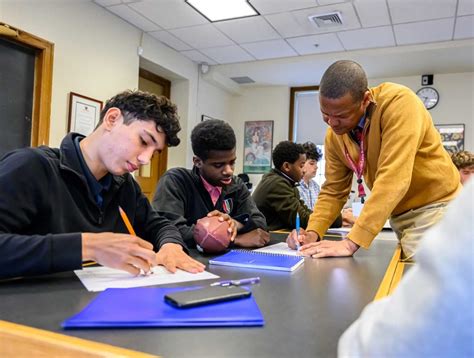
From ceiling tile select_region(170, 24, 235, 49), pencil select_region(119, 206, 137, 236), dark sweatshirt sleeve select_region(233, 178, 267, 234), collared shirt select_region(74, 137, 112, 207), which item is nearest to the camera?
collared shirt select_region(74, 137, 112, 207)

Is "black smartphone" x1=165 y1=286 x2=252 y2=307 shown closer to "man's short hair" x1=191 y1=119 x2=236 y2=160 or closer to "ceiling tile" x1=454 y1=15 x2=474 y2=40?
"man's short hair" x1=191 y1=119 x2=236 y2=160

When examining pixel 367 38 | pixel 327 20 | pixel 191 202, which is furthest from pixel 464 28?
pixel 191 202

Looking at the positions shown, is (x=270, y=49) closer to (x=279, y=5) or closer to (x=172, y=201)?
(x=279, y=5)

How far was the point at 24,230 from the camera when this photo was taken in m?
0.98

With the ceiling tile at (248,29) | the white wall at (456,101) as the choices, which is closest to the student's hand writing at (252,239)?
the ceiling tile at (248,29)

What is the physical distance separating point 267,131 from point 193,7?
262 centimetres

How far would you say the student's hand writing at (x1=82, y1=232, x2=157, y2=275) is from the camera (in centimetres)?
82

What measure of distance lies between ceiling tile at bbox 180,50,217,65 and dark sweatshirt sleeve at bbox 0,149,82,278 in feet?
13.2

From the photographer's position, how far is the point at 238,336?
0.55m

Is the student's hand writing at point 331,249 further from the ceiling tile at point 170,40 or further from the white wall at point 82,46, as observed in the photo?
the ceiling tile at point 170,40

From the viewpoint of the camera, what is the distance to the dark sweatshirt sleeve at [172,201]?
1504 millimetres

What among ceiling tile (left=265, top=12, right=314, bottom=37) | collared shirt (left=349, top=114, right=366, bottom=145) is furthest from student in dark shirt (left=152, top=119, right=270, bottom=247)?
ceiling tile (left=265, top=12, right=314, bottom=37)

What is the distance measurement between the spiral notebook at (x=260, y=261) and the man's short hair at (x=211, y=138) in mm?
564

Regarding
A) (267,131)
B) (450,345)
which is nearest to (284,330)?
(450,345)
